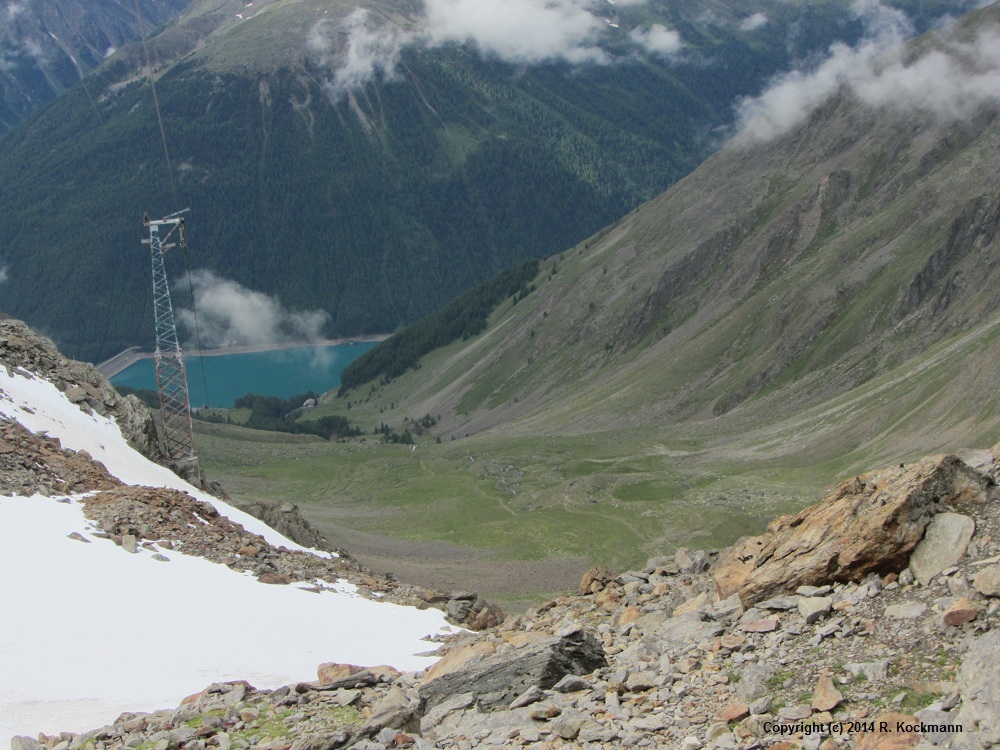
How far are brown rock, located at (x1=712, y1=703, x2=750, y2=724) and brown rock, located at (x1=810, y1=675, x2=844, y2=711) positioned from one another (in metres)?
1.13

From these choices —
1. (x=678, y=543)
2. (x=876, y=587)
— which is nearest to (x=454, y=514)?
(x=678, y=543)

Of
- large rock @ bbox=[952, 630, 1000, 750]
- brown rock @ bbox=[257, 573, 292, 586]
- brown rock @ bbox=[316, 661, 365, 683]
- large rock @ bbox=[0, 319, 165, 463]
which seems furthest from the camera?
large rock @ bbox=[0, 319, 165, 463]

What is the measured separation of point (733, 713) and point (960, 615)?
15.4 ft

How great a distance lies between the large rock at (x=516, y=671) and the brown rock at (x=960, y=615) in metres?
7.60

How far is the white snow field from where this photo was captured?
28.2 metres

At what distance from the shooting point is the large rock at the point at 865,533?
23.9 m

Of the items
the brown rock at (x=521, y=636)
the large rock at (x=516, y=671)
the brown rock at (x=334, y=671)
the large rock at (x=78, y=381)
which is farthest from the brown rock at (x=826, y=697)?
the large rock at (x=78, y=381)

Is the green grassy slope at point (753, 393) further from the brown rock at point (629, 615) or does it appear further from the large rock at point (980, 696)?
the large rock at point (980, 696)

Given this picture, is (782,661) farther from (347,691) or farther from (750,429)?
(750,429)

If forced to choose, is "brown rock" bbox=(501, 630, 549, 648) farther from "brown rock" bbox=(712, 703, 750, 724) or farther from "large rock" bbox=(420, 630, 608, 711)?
"brown rock" bbox=(712, 703, 750, 724)

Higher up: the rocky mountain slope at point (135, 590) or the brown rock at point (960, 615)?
the rocky mountain slope at point (135, 590)

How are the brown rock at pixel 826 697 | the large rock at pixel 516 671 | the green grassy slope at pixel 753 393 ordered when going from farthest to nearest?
the green grassy slope at pixel 753 393 < the large rock at pixel 516 671 < the brown rock at pixel 826 697

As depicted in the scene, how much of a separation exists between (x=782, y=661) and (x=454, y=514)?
3844 inches

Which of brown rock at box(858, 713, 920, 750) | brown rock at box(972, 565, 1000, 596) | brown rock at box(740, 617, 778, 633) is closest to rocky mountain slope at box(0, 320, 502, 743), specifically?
brown rock at box(740, 617, 778, 633)
